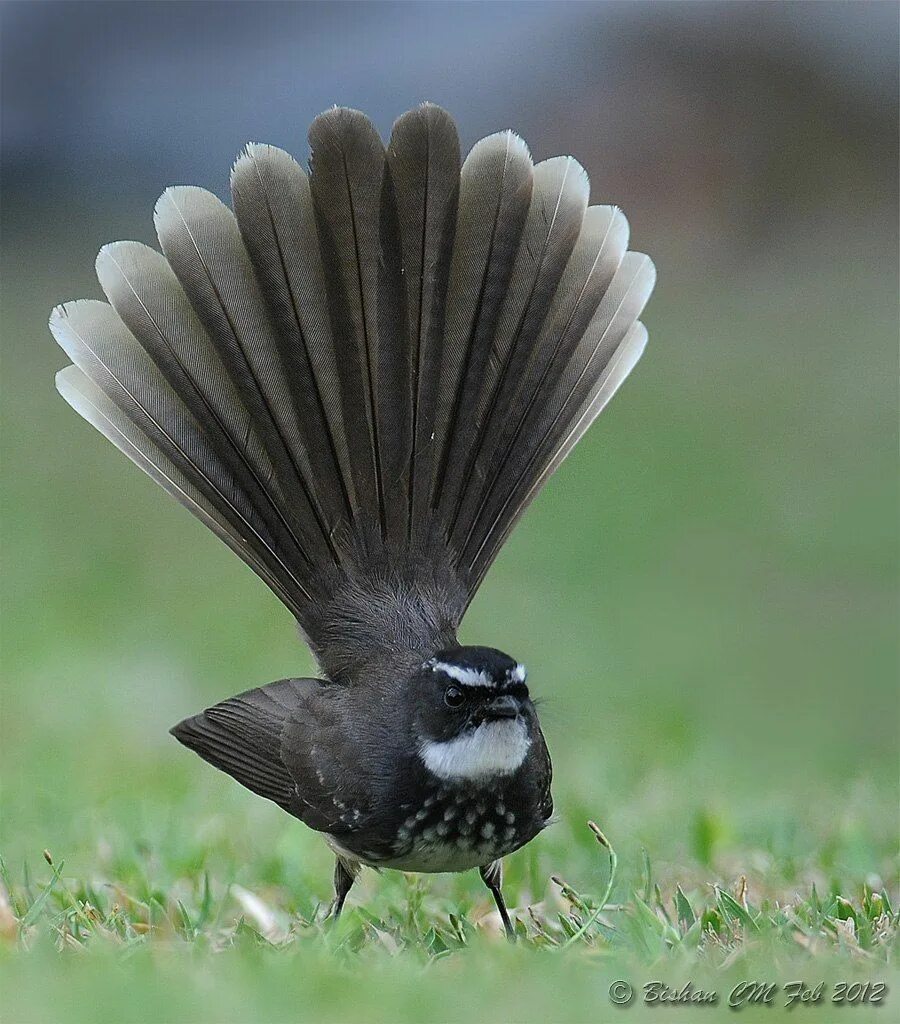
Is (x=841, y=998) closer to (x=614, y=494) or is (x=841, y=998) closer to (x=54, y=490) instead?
(x=614, y=494)

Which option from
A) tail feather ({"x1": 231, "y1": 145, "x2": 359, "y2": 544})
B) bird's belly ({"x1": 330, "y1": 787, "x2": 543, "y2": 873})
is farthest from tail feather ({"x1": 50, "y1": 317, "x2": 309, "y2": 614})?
bird's belly ({"x1": 330, "y1": 787, "x2": 543, "y2": 873})

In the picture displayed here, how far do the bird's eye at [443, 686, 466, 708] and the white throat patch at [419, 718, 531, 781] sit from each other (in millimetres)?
92

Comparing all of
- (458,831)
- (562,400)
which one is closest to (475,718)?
(458,831)

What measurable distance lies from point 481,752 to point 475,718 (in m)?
0.10

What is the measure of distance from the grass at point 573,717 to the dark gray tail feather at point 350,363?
0.81 m

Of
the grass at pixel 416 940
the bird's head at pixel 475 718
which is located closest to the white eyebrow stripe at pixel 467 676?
the bird's head at pixel 475 718

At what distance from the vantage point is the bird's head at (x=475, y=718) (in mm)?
4613

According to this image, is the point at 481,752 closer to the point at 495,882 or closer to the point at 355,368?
the point at 495,882

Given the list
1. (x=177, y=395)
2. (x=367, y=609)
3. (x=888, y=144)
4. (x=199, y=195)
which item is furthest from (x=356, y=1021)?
(x=888, y=144)

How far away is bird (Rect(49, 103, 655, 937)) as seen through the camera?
5.29 m

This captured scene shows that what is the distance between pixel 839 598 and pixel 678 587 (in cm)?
109

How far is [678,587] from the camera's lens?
1075cm

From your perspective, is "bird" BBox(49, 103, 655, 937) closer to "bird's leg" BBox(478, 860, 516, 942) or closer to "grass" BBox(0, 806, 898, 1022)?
"bird's leg" BBox(478, 860, 516, 942)

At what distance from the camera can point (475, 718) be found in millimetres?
4656
